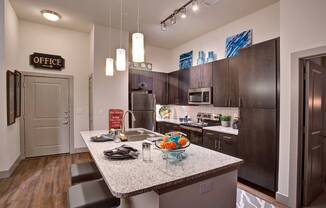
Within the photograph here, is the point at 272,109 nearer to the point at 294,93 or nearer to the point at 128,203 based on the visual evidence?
the point at 294,93

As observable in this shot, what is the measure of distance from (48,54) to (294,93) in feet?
16.9

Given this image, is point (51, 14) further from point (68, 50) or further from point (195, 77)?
point (195, 77)

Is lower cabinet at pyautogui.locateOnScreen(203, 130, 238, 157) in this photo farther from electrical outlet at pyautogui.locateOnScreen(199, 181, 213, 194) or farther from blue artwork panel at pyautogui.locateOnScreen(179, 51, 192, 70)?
blue artwork panel at pyautogui.locateOnScreen(179, 51, 192, 70)

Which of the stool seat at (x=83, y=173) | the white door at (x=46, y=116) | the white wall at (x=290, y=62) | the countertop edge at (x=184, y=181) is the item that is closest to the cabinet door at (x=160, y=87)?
the white door at (x=46, y=116)

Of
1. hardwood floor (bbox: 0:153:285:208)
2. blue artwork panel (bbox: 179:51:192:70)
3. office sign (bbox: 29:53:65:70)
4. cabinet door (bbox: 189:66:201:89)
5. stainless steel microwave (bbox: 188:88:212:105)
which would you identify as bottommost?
hardwood floor (bbox: 0:153:285:208)

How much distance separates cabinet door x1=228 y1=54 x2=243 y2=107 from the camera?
3.32m

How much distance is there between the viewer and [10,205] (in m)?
2.36

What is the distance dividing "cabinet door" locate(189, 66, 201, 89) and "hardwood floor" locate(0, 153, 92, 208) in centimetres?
330

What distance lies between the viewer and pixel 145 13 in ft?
11.6

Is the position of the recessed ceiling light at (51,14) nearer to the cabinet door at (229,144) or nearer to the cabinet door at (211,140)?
the cabinet door at (211,140)

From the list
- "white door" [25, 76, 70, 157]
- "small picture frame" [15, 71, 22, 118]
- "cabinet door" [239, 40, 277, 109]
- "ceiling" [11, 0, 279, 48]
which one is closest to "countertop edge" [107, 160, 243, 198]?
"cabinet door" [239, 40, 277, 109]

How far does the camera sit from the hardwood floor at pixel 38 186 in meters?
2.42

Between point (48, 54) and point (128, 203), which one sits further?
point (48, 54)

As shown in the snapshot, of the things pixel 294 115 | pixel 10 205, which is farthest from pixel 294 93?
pixel 10 205
